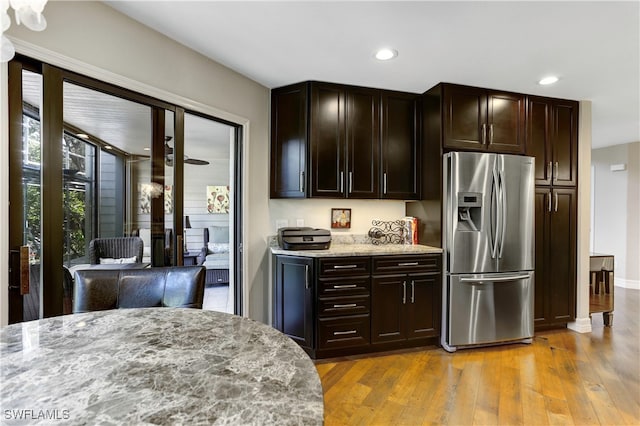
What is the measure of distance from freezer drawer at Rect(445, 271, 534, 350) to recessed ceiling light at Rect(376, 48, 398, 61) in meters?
1.98

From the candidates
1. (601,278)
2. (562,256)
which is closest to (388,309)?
(562,256)

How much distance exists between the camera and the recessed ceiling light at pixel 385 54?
2.39m

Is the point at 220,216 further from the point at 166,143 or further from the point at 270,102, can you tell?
the point at 270,102

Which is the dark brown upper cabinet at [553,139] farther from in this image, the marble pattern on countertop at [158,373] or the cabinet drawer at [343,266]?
the marble pattern on countertop at [158,373]

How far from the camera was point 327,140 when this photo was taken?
3.04 metres

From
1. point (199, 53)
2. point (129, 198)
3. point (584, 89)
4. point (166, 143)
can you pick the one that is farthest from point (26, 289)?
point (584, 89)

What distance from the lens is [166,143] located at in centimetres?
237

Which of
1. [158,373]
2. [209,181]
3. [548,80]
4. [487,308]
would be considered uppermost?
[548,80]

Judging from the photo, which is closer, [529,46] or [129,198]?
[129,198]

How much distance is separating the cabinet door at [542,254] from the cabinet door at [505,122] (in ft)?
1.85

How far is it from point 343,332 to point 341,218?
1192 mm

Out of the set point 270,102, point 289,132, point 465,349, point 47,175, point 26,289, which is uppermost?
point 270,102

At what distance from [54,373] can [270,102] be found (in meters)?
2.89

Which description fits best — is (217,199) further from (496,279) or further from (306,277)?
(496,279)
